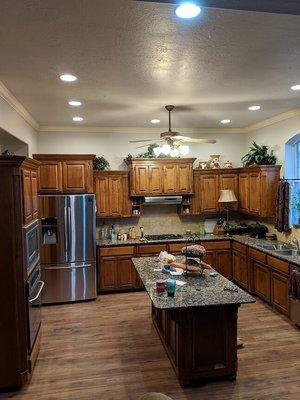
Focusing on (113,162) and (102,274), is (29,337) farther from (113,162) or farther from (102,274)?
(113,162)

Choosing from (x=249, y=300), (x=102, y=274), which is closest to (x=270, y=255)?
(x=249, y=300)

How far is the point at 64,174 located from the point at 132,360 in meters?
3.20

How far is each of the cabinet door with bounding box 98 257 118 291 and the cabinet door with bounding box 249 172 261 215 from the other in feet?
8.73

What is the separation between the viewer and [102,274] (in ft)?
19.0

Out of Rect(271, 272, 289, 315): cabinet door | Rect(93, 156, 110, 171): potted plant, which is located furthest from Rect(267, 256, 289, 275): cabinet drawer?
Rect(93, 156, 110, 171): potted plant

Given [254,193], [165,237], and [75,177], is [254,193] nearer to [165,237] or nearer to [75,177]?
[165,237]

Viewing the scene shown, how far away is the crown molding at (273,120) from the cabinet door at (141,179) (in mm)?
2295

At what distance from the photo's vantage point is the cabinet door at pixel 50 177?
549 centimetres

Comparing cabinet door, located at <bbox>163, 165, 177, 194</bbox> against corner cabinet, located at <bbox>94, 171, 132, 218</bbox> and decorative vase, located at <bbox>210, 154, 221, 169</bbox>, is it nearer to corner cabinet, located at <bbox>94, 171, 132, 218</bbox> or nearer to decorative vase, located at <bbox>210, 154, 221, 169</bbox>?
corner cabinet, located at <bbox>94, 171, 132, 218</bbox>

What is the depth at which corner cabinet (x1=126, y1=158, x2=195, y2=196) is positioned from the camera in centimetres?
611

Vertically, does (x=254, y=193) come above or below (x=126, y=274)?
above

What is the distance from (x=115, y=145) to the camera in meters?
6.45

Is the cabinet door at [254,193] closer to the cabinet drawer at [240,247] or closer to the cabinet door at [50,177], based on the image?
the cabinet drawer at [240,247]

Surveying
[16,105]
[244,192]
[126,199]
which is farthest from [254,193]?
[16,105]
